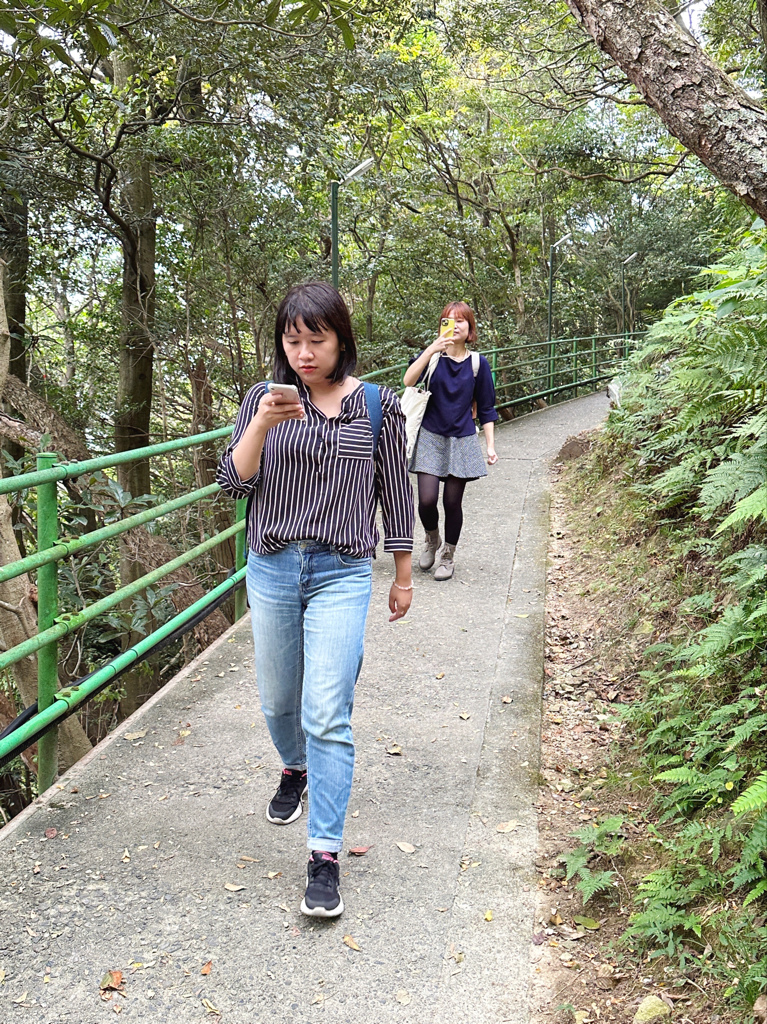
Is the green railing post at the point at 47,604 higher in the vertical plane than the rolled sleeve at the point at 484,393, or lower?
lower

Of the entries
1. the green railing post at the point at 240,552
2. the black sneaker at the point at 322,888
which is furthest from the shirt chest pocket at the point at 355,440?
the green railing post at the point at 240,552

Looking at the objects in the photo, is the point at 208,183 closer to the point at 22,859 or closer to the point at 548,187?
the point at 22,859

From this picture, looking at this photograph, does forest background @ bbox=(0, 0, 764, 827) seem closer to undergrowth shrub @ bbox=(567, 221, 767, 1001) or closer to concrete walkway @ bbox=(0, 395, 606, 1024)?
concrete walkway @ bbox=(0, 395, 606, 1024)

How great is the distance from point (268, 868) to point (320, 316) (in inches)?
73.3

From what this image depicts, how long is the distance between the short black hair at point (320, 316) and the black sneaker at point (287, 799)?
58.8 inches

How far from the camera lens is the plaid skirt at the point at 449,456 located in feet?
19.8

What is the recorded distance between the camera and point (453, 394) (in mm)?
5988

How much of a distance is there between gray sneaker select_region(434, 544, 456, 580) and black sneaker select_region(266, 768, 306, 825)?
3073mm

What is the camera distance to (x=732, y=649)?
136 inches

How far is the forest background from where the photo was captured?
256 inches

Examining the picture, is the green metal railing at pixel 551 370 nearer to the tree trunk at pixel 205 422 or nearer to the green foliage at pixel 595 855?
the tree trunk at pixel 205 422

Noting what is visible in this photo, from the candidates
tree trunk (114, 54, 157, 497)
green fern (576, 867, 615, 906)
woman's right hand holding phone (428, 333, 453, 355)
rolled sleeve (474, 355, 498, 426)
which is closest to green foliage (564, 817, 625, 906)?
green fern (576, 867, 615, 906)

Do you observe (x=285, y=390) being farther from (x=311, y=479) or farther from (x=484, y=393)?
(x=484, y=393)

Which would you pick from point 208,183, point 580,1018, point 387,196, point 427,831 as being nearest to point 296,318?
point 427,831
